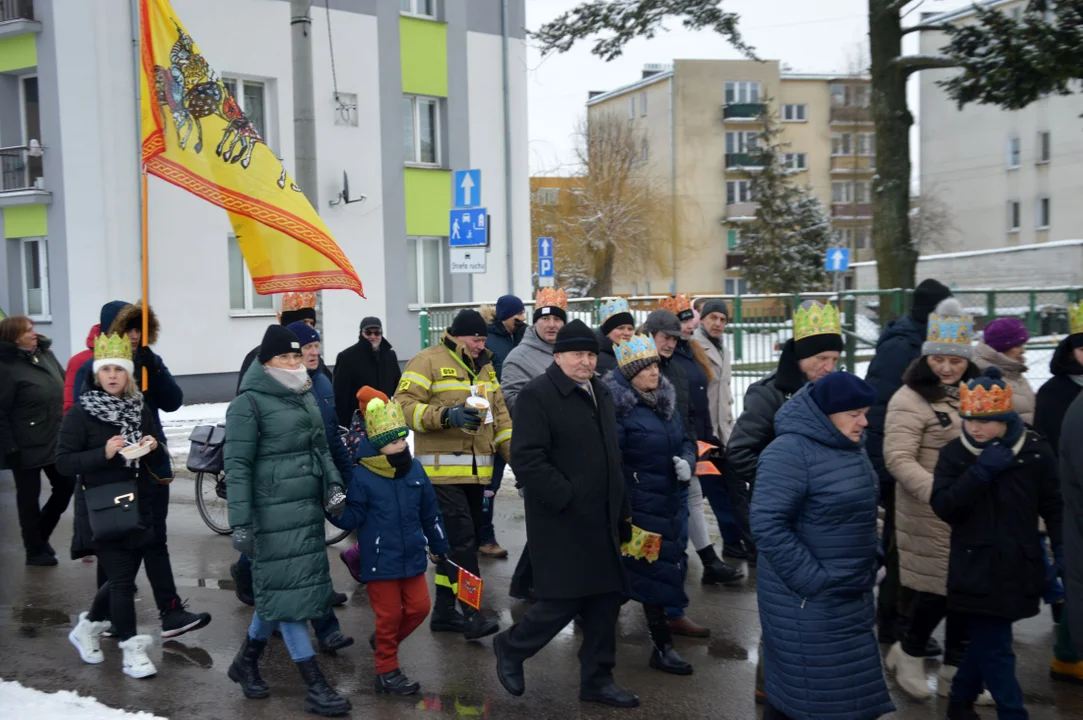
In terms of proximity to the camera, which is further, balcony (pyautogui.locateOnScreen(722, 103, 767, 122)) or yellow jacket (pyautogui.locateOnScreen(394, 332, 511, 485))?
balcony (pyautogui.locateOnScreen(722, 103, 767, 122))

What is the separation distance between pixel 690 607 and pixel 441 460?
198 cm

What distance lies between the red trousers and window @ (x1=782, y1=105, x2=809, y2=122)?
229 ft

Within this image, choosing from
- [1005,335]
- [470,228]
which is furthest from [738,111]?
[1005,335]

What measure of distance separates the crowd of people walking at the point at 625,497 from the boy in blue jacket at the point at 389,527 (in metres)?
0.01

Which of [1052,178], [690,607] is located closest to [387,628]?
A: [690,607]

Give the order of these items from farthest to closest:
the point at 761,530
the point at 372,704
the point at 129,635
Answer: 1. the point at 129,635
2. the point at 372,704
3. the point at 761,530

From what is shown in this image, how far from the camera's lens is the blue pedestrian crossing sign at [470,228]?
14219 mm

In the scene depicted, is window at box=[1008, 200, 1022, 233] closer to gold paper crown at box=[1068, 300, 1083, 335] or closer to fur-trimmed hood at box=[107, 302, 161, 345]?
gold paper crown at box=[1068, 300, 1083, 335]

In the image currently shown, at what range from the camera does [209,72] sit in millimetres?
7469

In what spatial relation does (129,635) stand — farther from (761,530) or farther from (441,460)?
(761,530)

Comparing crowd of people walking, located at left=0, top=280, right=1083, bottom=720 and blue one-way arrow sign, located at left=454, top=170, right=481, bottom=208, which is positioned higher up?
blue one-way arrow sign, located at left=454, top=170, right=481, bottom=208

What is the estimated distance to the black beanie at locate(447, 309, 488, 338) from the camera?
6.78m

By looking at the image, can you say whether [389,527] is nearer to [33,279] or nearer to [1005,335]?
[1005,335]

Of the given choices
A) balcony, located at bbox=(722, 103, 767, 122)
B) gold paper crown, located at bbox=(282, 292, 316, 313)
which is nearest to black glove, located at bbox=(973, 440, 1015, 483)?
gold paper crown, located at bbox=(282, 292, 316, 313)
